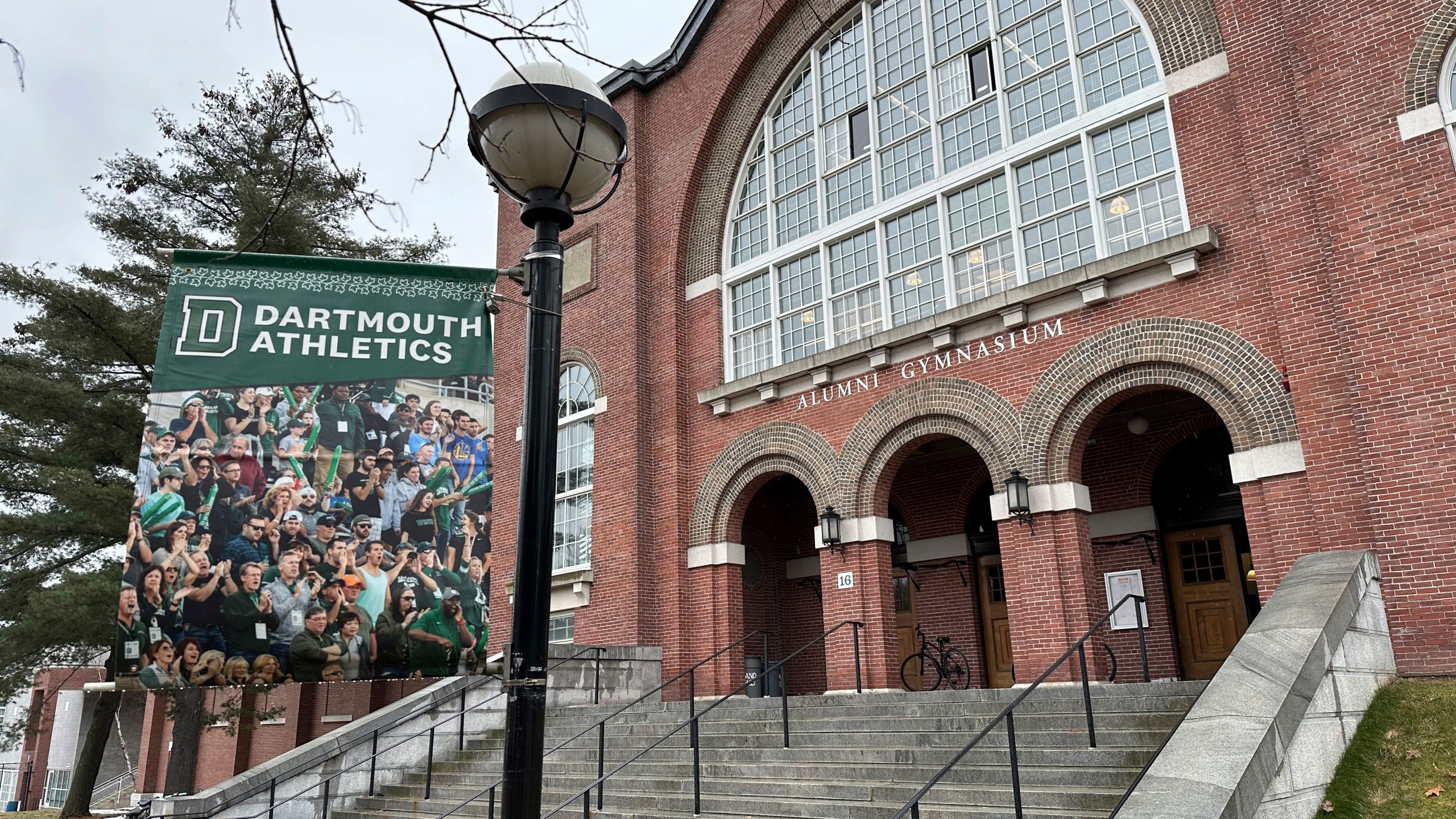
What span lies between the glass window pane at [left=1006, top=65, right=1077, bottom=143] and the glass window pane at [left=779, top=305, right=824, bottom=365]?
165 inches

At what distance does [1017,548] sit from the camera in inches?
519

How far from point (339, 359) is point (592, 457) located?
15273mm

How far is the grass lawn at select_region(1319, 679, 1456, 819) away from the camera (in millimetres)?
6738

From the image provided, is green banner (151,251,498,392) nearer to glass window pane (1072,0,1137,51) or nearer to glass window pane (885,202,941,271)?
glass window pane (885,202,941,271)

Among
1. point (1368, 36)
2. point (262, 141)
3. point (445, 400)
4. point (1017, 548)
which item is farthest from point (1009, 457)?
point (262, 141)

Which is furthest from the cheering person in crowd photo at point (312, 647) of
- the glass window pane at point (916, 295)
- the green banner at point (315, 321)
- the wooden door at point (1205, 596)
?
the wooden door at point (1205, 596)

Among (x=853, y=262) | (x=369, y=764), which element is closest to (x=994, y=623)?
(x=853, y=262)

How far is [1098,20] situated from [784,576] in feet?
37.6

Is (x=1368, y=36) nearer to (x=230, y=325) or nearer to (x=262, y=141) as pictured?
(x=230, y=325)

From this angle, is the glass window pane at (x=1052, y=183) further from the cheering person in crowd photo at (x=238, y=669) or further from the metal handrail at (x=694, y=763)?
the cheering person in crowd photo at (x=238, y=669)

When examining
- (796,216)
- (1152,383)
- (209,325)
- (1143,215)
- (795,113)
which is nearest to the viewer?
(209,325)

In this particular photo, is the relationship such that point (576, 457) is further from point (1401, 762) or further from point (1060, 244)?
point (1401, 762)

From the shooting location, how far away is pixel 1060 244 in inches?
547

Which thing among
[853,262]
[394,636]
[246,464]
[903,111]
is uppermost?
[903,111]
